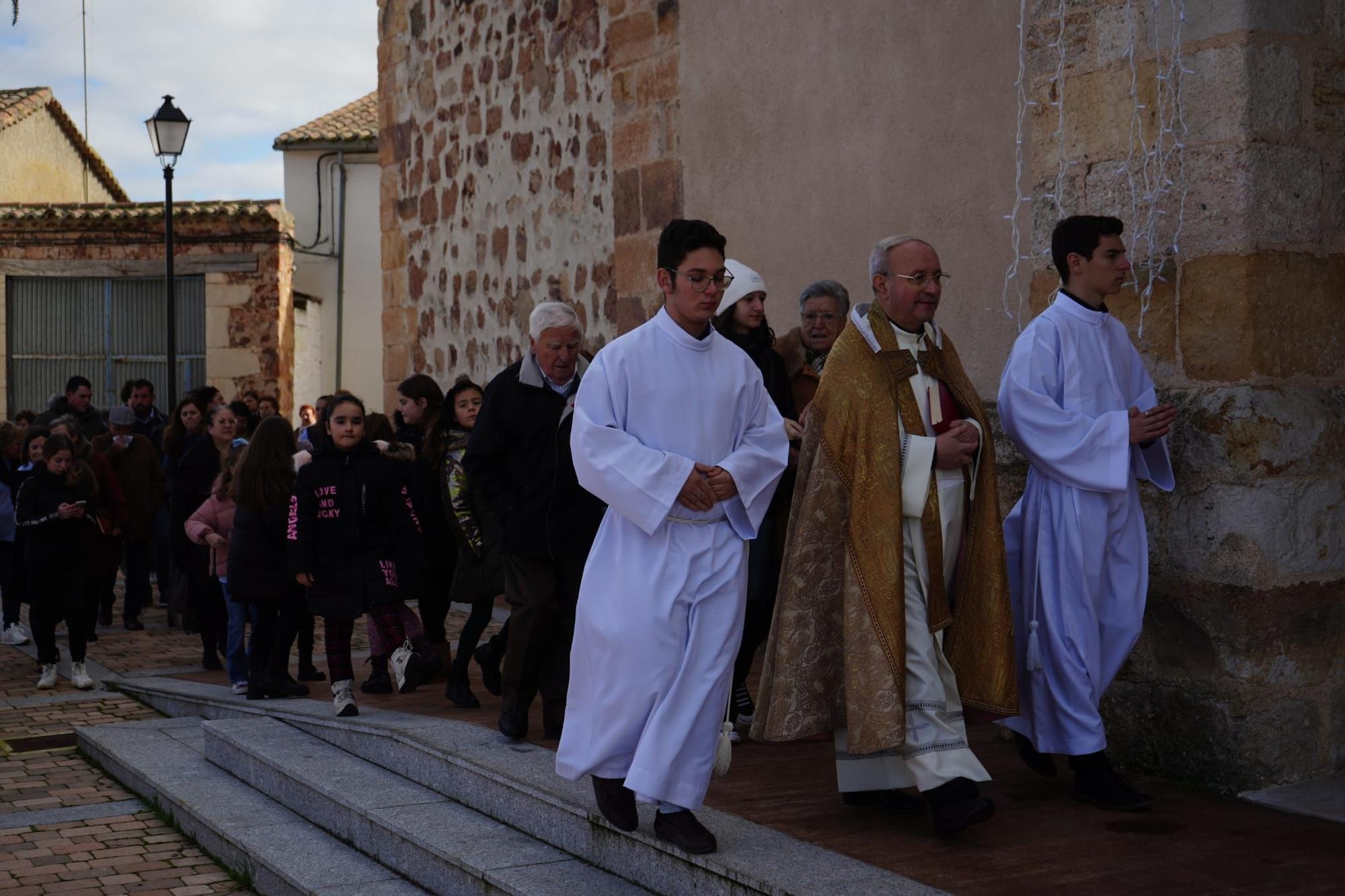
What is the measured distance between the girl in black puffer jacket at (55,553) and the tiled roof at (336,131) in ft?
59.8

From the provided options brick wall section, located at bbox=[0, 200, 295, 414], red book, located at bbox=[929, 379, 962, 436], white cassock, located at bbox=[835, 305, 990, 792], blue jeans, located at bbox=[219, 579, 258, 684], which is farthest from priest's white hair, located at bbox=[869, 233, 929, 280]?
brick wall section, located at bbox=[0, 200, 295, 414]

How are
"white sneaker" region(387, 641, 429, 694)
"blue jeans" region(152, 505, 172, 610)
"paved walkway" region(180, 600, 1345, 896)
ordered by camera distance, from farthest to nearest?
1. "blue jeans" region(152, 505, 172, 610)
2. "white sneaker" region(387, 641, 429, 694)
3. "paved walkway" region(180, 600, 1345, 896)

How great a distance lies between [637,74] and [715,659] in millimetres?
5471

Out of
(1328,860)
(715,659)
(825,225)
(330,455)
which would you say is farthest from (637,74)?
(1328,860)

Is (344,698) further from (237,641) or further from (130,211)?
(130,211)

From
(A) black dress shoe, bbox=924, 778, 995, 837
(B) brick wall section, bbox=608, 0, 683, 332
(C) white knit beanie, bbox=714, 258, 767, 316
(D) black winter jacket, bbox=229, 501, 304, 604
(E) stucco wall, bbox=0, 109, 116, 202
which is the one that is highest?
(E) stucco wall, bbox=0, 109, 116, 202

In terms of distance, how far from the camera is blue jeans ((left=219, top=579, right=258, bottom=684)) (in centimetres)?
782

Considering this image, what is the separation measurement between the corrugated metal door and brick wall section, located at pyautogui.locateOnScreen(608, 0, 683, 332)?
13.8 meters

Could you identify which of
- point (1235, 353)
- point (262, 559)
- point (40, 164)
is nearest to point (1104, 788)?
point (1235, 353)

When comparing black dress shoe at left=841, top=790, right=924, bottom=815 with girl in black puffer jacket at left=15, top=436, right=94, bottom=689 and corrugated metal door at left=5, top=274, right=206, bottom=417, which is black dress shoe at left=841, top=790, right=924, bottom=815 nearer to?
girl in black puffer jacket at left=15, top=436, right=94, bottom=689

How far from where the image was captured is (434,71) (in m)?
12.3

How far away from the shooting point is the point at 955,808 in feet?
13.3

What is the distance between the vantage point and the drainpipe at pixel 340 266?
86.0 feet

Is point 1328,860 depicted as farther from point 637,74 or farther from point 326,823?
point 637,74
